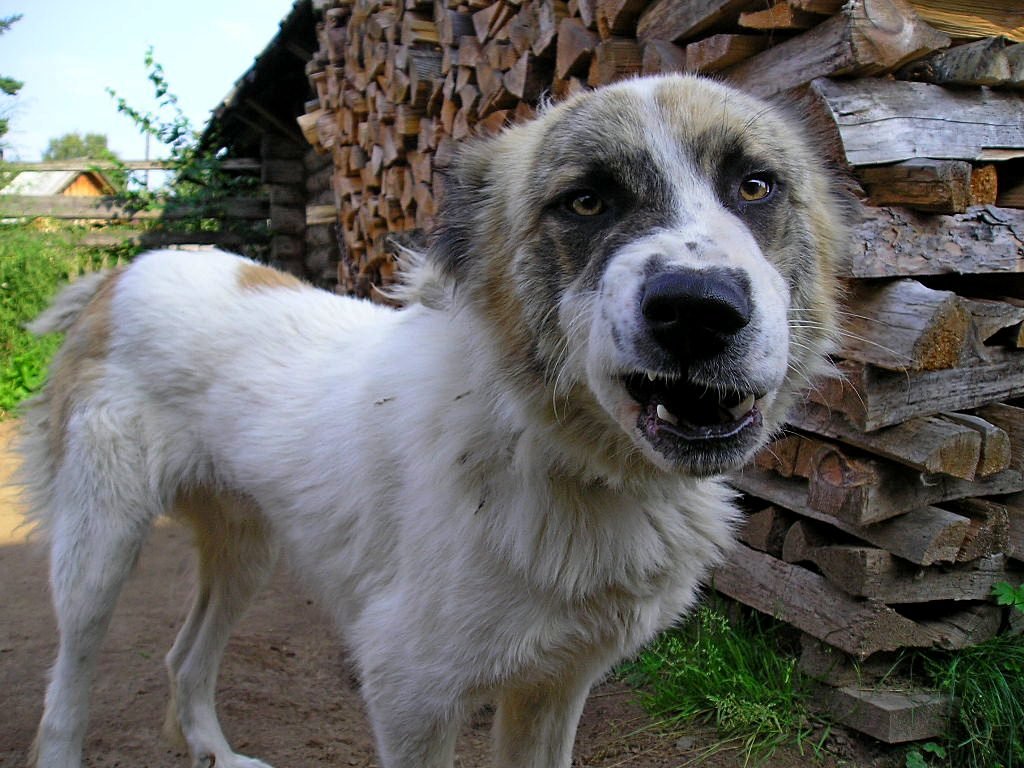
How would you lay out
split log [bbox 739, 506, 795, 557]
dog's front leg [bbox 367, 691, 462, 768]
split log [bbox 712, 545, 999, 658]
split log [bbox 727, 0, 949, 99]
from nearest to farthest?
dog's front leg [bbox 367, 691, 462, 768] → split log [bbox 727, 0, 949, 99] → split log [bbox 712, 545, 999, 658] → split log [bbox 739, 506, 795, 557]

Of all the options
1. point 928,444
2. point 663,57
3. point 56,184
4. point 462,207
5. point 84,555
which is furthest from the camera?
point 56,184

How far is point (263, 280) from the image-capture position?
2.99 meters

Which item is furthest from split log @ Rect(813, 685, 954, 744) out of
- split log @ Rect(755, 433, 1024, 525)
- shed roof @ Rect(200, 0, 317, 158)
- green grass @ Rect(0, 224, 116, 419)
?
green grass @ Rect(0, 224, 116, 419)

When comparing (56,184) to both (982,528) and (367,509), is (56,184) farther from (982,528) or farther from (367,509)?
(982,528)

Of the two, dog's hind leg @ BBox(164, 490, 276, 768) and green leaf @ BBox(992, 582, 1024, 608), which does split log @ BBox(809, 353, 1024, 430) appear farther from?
dog's hind leg @ BBox(164, 490, 276, 768)

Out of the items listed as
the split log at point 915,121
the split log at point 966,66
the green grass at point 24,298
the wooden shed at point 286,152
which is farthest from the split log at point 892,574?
the green grass at point 24,298

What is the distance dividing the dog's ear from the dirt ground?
176cm

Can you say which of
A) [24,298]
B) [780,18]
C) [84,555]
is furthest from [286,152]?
[780,18]

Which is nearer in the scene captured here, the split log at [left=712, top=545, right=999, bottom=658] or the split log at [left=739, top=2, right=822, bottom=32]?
the split log at [left=739, top=2, right=822, bottom=32]

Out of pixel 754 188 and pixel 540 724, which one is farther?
pixel 540 724

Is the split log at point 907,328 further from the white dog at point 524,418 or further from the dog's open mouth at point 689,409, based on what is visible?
the dog's open mouth at point 689,409

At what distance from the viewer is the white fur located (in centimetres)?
194

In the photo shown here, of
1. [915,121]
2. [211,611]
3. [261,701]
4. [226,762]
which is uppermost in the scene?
[915,121]

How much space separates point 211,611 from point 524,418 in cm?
183
